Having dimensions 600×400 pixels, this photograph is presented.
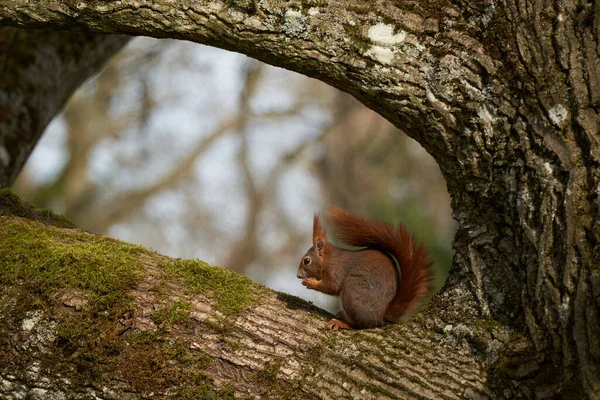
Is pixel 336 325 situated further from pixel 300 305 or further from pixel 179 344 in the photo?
pixel 179 344

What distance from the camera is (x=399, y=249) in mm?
3152

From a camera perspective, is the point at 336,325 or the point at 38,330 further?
the point at 336,325

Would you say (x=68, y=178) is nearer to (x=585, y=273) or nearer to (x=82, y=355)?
(x=82, y=355)

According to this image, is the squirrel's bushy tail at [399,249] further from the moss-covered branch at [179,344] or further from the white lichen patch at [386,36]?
the white lichen patch at [386,36]

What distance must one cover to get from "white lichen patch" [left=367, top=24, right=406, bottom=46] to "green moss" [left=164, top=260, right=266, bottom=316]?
1081mm

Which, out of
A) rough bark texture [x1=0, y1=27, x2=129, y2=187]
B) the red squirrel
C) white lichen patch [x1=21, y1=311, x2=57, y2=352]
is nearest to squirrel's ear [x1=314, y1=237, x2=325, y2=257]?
the red squirrel

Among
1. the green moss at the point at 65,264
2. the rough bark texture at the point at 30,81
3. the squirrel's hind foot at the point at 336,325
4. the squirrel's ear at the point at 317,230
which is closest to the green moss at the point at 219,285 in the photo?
the green moss at the point at 65,264

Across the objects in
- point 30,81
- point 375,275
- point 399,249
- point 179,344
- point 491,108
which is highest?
point 491,108

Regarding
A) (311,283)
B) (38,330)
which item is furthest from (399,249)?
(38,330)

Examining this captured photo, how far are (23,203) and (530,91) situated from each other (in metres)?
2.24

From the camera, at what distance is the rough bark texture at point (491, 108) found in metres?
2.09

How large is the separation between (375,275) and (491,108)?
1131 mm

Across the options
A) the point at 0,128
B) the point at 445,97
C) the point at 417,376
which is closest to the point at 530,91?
the point at 445,97

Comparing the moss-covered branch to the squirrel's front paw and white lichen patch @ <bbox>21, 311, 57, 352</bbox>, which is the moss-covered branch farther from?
the squirrel's front paw
